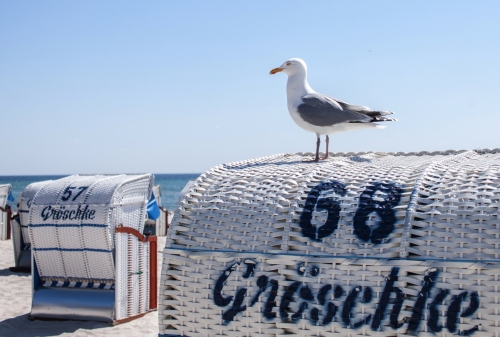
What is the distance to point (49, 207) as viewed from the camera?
8.12m

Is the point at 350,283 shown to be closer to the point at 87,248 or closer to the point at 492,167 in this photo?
the point at 492,167

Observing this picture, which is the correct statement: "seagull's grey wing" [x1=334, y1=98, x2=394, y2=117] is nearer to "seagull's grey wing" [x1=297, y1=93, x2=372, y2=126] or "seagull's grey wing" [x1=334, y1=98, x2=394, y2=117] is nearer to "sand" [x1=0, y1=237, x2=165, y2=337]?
"seagull's grey wing" [x1=297, y1=93, x2=372, y2=126]

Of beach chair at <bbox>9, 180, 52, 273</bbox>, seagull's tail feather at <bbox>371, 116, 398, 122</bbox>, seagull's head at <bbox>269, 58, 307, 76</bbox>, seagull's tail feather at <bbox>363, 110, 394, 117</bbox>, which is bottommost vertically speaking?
beach chair at <bbox>9, 180, 52, 273</bbox>

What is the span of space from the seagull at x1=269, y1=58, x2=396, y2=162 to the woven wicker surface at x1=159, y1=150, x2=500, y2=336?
3.93 feet

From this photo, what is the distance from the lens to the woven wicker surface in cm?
343

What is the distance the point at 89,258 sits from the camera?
7809 mm

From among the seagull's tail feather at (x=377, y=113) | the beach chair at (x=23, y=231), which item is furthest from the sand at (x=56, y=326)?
the seagull's tail feather at (x=377, y=113)

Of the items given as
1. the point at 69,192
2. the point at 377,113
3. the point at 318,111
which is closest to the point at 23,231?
the point at 69,192

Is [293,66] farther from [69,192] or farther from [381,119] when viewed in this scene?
[69,192]

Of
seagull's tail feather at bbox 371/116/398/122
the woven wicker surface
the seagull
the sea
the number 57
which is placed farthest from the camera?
the sea

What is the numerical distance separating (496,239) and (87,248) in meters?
5.75

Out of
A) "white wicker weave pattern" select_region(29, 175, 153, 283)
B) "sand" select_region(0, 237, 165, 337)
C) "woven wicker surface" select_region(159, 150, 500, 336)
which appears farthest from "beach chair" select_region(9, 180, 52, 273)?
"woven wicker surface" select_region(159, 150, 500, 336)

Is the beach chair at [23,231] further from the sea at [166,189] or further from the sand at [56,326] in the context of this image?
the sea at [166,189]

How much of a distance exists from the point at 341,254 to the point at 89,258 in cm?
500
